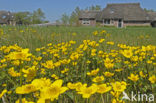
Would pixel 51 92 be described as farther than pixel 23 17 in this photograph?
No

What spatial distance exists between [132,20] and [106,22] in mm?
5934

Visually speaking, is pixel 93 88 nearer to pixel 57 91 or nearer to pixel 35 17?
pixel 57 91

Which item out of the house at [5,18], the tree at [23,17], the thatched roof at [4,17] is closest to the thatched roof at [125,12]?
the house at [5,18]

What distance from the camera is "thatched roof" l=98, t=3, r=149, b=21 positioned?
32938 millimetres

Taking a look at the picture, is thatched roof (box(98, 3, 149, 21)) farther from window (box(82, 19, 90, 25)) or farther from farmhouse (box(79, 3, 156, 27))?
window (box(82, 19, 90, 25))

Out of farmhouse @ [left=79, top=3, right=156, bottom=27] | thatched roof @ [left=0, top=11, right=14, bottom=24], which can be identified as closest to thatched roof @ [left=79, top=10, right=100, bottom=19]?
farmhouse @ [left=79, top=3, right=156, bottom=27]

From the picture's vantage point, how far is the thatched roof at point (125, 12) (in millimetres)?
32938

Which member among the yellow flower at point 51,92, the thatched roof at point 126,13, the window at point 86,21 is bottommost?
the yellow flower at point 51,92

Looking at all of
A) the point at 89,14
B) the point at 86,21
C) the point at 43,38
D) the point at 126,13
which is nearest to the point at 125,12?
the point at 126,13

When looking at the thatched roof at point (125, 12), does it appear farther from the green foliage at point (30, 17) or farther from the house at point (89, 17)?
the green foliage at point (30, 17)

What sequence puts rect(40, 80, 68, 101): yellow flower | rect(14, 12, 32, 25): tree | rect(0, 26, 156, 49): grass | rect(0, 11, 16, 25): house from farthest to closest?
rect(14, 12, 32, 25): tree → rect(0, 11, 16, 25): house → rect(0, 26, 156, 49): grass → rect(40, 80, 68, 101): yellow flower

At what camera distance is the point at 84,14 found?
40.0 metres

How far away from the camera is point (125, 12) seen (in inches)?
1358

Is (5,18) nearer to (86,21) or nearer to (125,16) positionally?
(86,21)
